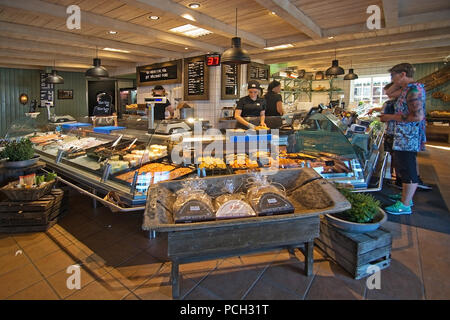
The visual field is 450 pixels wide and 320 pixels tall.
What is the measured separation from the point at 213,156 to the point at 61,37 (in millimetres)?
4737

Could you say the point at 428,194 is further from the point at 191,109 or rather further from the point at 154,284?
the point at 191,109

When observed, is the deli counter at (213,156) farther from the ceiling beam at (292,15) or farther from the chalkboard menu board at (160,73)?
the chalkboard menu board at (160,73)

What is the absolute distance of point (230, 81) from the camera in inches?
305

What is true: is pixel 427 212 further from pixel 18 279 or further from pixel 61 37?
pixel 61 37

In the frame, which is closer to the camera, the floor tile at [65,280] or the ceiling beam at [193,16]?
the floor tile at [65,280]

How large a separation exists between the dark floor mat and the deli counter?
0.65 metres

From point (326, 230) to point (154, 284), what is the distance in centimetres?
157

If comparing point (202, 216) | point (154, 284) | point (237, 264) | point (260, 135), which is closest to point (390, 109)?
point (260, 135)

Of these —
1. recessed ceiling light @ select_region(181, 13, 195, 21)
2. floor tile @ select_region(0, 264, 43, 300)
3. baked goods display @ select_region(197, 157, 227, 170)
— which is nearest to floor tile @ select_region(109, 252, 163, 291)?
floor tile @ select_region(0, 264, 43, 300)

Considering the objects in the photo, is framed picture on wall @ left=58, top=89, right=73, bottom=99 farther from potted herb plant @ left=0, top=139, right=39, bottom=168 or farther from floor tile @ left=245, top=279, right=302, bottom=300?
floor tile @ left=245, top=279, right=302, bottom=300

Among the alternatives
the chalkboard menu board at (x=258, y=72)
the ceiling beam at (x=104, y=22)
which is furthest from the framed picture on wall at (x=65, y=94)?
the chalkboard menu board at (x=258, y=72)

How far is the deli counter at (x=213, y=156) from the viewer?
120 inches

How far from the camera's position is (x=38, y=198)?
338 centimetres

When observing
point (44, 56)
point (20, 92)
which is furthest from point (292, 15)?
point (20, 92)
